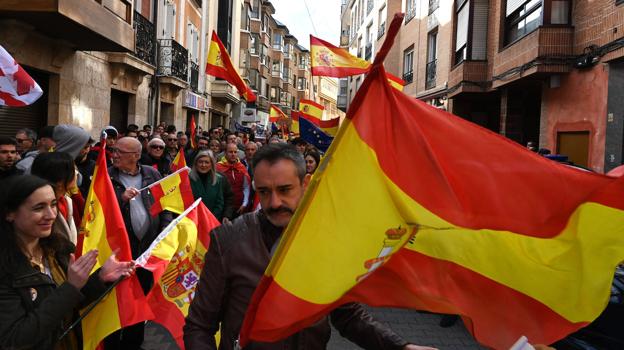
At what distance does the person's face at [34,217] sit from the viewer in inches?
98.0

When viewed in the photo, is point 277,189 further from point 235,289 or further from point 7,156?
point 7,156

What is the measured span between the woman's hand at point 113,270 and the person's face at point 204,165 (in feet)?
10.5

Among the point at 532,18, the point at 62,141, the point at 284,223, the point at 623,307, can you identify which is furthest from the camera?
the point at 532,18

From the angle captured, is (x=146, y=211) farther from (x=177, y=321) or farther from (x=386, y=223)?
(x=386, y=223)

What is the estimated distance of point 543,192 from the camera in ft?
6.98

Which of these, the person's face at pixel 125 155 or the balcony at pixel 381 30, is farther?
the balcony at pixel 381 30

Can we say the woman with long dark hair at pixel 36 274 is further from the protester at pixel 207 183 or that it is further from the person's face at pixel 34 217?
the protester at pixel 207 183

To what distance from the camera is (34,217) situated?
250 centimetres

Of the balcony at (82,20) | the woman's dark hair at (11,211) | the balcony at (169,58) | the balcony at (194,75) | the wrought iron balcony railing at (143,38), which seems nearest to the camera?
the woman's dark hair at (11,211)

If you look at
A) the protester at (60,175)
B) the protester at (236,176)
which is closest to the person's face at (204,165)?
the protester at (236,176)

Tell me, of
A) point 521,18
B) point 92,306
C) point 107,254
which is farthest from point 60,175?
point 521,18

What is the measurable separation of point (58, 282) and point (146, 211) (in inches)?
82.2

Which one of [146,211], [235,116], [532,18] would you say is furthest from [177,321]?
[235,116]

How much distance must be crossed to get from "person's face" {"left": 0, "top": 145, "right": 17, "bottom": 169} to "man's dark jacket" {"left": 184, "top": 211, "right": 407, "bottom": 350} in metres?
3.65
